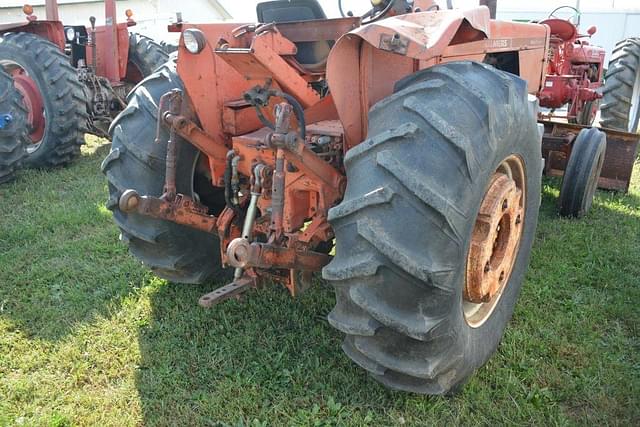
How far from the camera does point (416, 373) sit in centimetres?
Answer: 219

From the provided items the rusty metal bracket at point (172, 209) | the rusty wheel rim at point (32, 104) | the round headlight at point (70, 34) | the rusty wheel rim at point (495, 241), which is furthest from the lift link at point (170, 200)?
the round headlight at point (70, 34)

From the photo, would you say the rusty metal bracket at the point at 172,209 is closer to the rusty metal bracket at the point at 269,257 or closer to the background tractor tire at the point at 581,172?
the rusty metal bracket at the point at 269,257

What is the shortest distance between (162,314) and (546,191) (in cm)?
364

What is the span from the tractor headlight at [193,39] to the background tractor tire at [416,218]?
89 cm

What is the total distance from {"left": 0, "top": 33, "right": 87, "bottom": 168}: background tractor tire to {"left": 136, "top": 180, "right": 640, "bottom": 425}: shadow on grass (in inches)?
151

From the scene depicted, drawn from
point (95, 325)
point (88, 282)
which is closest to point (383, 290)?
point (95, 325)

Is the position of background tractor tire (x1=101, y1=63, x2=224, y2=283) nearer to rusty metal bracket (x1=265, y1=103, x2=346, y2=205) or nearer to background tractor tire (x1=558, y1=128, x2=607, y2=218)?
rusty metal bracket (x1=265, y1=103, x2=346, y2=205)

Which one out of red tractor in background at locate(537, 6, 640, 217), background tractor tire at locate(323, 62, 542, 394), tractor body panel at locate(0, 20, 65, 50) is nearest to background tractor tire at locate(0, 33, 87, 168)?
tractor body panel at locate(0, 20, 65, 50)

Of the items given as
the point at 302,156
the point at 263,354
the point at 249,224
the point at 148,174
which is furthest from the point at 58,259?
the point at 302,156

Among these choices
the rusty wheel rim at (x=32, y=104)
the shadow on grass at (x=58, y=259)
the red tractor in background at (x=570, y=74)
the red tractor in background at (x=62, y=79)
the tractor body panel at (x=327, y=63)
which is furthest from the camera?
the rusty wheel rim at (x=32, y=104)

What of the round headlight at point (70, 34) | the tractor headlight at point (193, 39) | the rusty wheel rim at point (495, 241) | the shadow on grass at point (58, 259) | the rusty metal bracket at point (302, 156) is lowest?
the shadow on grass at point (58, 259)

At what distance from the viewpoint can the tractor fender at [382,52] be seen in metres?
2.09

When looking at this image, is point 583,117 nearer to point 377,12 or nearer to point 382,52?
point 377,12

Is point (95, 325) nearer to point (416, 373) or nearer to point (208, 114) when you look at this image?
point (208, 114)
